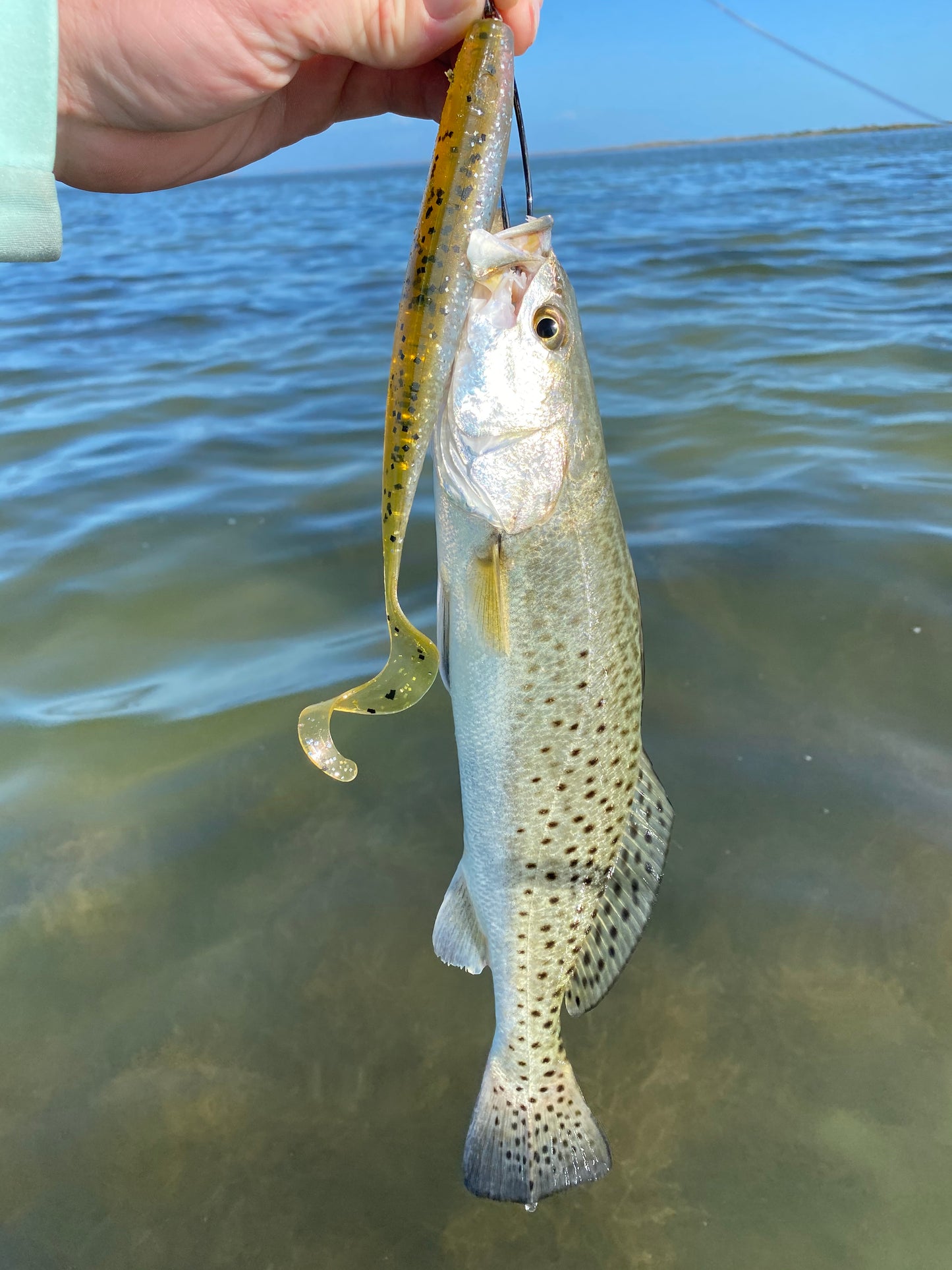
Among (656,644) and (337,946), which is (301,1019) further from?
(656,644)

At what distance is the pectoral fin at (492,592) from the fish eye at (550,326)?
0.43 meters

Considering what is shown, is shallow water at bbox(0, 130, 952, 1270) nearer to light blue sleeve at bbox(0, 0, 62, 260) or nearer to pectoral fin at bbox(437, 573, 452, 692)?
pectoral fin at bbox(437, 573, 452, 692)

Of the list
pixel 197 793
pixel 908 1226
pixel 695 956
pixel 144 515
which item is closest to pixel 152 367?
pixel 144 515

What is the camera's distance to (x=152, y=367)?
1077cm

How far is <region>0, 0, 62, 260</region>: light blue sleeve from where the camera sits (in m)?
2.26

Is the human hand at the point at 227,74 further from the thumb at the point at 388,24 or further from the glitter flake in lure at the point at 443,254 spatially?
the glitter flake in lure at the point at 443,254

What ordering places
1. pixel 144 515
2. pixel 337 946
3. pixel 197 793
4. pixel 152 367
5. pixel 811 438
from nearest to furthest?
pixel 337 946 → pixel 197 793 → pixel 144 515 → pixel 811 438 → pixel 152 367

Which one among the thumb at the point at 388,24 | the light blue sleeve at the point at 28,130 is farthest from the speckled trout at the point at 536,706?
the light blue sleeve at the point at 28,130

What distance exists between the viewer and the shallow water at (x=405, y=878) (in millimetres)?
2664

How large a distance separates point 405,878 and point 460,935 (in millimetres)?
1089

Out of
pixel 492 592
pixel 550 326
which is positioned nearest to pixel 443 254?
pixel 550 326

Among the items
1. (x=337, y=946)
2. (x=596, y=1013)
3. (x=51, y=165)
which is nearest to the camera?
(x=51, y=165)

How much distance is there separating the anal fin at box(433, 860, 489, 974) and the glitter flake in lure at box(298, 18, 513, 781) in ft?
3.04

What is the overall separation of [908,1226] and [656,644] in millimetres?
2716
